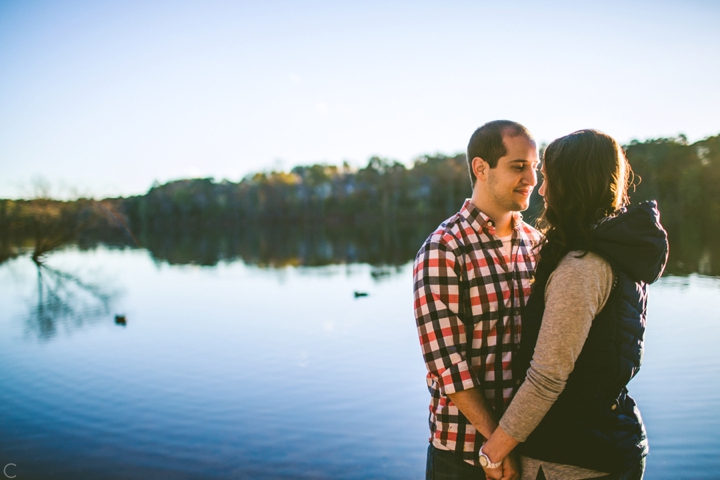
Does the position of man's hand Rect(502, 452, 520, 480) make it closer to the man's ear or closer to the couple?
the couple

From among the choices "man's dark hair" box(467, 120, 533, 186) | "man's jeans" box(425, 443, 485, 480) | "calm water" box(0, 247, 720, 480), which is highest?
"man's dark hair" box(467, 120, 533, 186)

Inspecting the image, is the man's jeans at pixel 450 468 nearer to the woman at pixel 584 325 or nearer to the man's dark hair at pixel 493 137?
the woman at pixel 584 325

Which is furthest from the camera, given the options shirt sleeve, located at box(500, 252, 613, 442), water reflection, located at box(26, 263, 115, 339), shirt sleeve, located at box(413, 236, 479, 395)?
water reflection, located at box(26, 263, 115, 339)

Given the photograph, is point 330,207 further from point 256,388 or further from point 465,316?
point 465,316

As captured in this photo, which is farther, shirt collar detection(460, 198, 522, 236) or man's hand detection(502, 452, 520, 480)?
shirt collar detection(460, 198, 522, 236)

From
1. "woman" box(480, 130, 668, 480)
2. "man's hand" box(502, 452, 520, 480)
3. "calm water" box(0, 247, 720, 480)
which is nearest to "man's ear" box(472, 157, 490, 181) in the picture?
"woman" box(480, 130, 668, 480)

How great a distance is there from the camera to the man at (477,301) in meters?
1.98

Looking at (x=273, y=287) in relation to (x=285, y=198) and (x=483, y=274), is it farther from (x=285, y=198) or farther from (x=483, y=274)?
(x=285, y=198)

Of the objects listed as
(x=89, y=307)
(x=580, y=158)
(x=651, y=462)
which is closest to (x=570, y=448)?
(x=580, y=158)

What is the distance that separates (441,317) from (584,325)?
0.50 m

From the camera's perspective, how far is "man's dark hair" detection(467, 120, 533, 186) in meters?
2.15

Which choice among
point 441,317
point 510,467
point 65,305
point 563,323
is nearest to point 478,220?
point 441,317

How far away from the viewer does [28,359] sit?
11242mm

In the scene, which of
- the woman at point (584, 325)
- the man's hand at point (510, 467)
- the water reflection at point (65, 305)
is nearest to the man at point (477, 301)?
the man's hand at point (510, 467)
